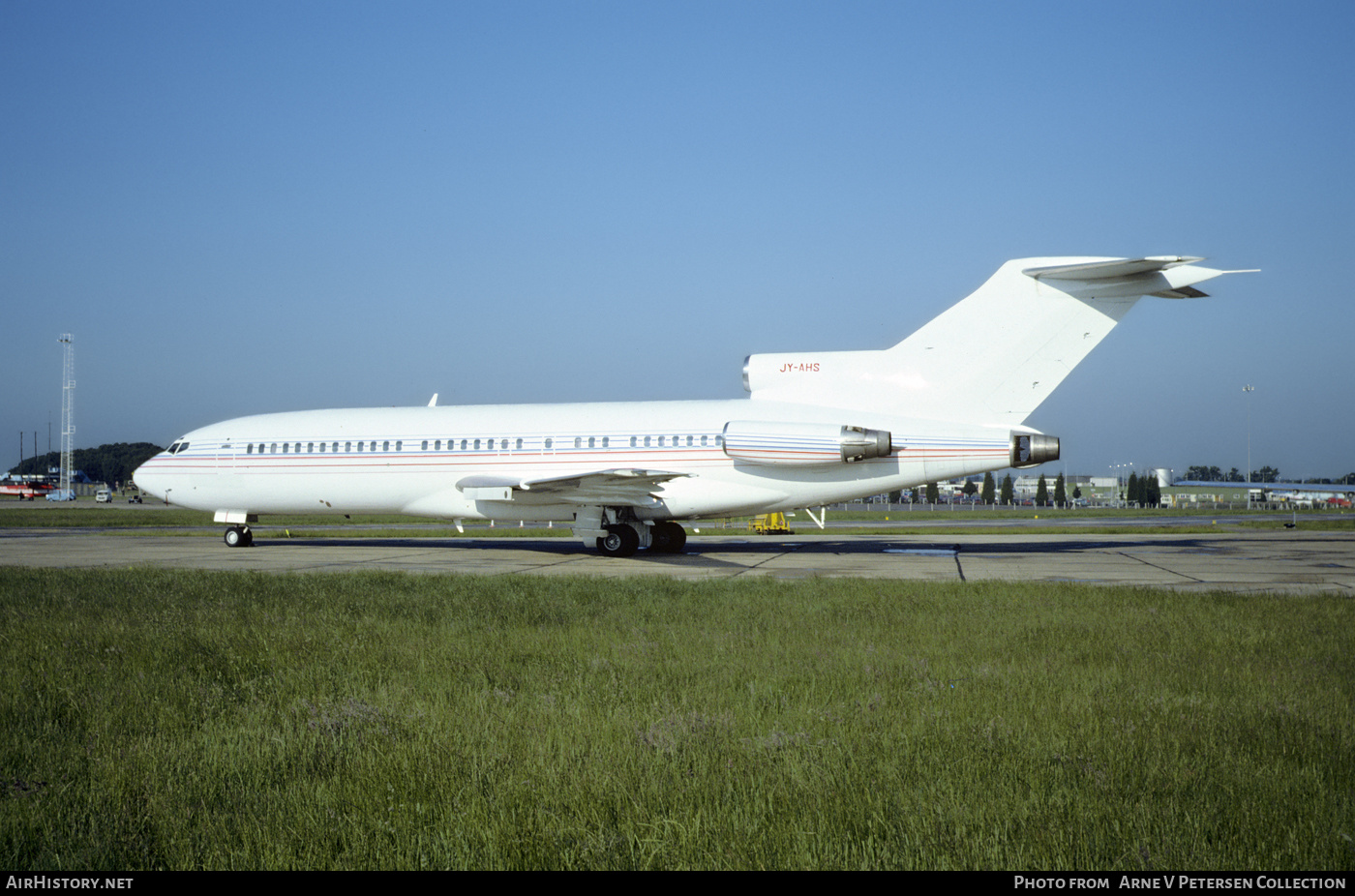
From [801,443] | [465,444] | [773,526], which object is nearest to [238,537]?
[465,444]

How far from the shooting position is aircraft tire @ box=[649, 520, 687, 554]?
21797 millimetres

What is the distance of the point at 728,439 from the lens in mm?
19438

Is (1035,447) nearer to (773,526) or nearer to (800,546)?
(800,546)

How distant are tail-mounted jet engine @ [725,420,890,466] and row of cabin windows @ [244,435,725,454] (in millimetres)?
455

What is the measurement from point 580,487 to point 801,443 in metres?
4.69

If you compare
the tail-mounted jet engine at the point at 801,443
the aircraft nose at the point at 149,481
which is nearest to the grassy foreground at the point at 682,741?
the tail-mounted jet engine at the point at 801,443

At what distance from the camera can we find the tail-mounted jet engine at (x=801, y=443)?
1877 centimetres

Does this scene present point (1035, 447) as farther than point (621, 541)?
No

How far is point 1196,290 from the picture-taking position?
17188mm

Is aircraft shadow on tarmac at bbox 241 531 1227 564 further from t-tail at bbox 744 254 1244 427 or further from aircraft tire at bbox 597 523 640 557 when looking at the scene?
t-tail at bbox 744 254 1244 427

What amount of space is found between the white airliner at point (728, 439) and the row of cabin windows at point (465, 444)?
0.13ft

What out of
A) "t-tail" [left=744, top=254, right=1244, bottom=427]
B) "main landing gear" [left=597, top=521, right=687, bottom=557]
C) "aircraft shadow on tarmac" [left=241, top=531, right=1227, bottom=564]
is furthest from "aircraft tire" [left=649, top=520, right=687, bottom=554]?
"t-tail" [left=744, top=254, right=1244, bottom=427]

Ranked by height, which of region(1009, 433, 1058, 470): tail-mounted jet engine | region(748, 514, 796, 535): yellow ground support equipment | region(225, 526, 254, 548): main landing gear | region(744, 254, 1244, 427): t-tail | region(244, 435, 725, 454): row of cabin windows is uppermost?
region(744, 254, 1244, 427): t-tail

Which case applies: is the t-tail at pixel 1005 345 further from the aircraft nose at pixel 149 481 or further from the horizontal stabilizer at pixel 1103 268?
the aircraft nose at pixel 149 481
